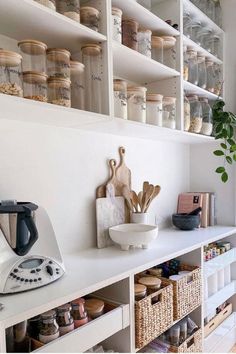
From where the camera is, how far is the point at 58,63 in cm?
114

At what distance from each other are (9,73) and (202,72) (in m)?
1.45

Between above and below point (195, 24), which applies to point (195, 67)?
below

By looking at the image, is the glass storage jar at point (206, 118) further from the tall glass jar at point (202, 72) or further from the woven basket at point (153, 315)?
the woven basket at point (153, 315)

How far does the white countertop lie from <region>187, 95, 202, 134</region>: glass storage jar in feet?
2.21

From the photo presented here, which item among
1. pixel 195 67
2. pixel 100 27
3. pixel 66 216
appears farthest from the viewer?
pixel 195 67

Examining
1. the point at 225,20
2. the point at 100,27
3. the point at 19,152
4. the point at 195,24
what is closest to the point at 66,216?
the point at 19,152

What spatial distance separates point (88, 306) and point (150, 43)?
1.29 meters

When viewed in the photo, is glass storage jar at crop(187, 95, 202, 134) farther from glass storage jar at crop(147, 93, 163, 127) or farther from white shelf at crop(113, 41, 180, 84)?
glass storage jar at crop(147, 93, 163, 127)

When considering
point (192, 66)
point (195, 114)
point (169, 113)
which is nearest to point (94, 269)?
point (169, 113)

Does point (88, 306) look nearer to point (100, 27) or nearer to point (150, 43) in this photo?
point (100, 27)

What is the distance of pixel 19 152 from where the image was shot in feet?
4.21

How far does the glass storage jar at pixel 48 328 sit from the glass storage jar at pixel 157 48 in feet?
4.56

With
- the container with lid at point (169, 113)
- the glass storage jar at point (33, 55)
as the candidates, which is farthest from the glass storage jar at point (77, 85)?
the container with lid at point (169, 113)

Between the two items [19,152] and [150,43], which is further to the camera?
[150,43]
